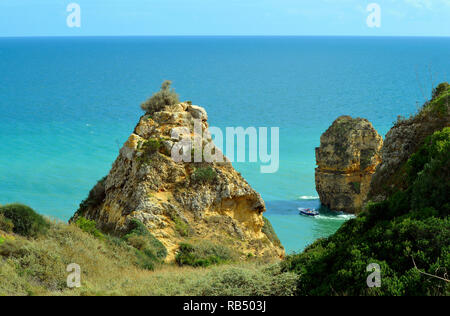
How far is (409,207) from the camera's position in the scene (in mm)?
12617

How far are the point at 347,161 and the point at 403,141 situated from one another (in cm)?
3508

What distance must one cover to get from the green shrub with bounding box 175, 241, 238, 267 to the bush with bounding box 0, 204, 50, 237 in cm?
443

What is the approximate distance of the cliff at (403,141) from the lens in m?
15.4

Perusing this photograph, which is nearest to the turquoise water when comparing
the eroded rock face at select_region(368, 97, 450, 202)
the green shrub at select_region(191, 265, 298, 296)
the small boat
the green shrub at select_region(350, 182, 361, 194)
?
the small boat

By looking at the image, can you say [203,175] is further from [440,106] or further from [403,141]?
[440,106]

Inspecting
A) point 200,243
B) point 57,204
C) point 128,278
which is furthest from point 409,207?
point 57,204

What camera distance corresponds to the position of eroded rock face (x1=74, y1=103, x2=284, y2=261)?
67.4 ft

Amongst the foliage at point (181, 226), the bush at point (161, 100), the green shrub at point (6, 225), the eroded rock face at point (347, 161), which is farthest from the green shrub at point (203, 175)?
the eroded rock face at point (347, 161)

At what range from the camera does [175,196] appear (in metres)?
21.3

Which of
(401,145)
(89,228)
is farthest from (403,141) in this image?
(89,228)

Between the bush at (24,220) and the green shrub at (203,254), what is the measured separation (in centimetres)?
443

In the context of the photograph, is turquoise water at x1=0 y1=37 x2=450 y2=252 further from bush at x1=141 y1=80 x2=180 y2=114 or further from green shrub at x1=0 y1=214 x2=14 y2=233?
green shrub at x1=0 y1=214 x2=14 y2=233

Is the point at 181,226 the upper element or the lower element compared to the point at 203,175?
lower
